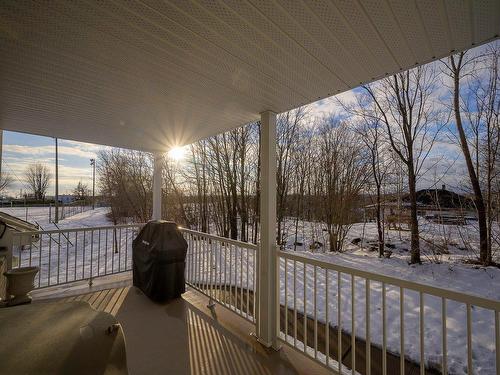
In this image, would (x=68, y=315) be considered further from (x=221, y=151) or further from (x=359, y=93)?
(x=359, y=93)

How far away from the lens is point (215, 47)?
158 cm

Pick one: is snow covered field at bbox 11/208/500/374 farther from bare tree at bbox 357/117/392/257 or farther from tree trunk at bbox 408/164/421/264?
bare tree at bbox 357/117/392/257

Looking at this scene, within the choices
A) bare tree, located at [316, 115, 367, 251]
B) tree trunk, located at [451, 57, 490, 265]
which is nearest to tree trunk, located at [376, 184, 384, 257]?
bare tree, located at [316, 115, 367, 251]

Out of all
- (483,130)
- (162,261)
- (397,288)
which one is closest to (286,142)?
(483,130)

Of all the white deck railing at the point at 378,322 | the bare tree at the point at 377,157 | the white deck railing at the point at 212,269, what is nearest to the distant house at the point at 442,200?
the bare tree at the point at 377,157

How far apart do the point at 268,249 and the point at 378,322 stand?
78.6 inches

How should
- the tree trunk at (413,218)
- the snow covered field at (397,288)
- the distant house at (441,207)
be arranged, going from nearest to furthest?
1. the snow covered field at (397,288)
2. the distant house at (441,207)
3. the tree trunk at (413,218)

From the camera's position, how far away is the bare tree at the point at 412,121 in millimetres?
6035

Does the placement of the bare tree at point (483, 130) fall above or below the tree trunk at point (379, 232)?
above

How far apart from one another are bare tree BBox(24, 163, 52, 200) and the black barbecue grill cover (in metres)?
24.3

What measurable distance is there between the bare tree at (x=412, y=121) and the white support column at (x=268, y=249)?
5.22 metres

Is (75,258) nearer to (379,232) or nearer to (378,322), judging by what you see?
(378,322)

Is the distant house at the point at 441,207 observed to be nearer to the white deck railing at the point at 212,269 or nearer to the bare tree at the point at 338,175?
the bare tree at the point at 338,175

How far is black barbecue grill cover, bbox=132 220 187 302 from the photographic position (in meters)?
3.16
